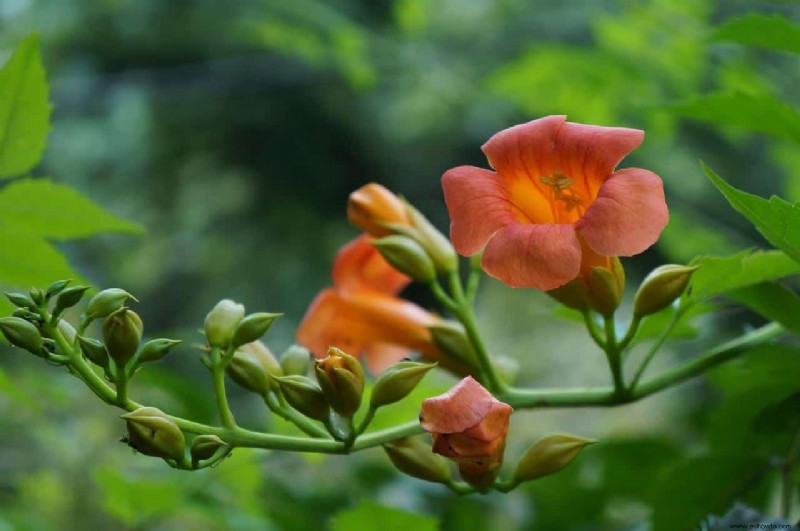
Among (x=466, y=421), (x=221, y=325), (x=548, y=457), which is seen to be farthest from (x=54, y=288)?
(x=548, y=457)

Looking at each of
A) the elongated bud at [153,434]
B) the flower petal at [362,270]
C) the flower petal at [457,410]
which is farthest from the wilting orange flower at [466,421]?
the flower petal at [362,270]

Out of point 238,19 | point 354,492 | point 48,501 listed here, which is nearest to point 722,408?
point 354,492

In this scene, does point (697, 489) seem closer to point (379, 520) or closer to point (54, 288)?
point (379, 520)

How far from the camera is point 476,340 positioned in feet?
3.39

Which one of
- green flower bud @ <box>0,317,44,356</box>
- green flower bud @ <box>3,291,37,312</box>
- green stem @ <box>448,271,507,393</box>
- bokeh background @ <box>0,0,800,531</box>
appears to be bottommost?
bokeh background @ <box>0,0,800,531</box>

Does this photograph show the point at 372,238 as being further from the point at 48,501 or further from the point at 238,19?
the point at 238,19

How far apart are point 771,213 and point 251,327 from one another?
1.52 ft

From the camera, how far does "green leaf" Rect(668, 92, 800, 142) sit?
1021 mm

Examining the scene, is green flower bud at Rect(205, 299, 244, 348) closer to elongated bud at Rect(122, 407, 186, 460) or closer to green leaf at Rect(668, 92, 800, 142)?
elongated bud at Rect(122, 407, 186, 460)

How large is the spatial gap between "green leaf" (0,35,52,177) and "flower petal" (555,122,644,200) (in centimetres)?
58

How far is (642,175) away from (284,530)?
0.94 m

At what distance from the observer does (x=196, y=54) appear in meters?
7.32

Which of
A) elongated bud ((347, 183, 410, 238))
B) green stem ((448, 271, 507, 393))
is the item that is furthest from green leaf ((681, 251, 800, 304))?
elongated bud ((347, 183, 410, 238))

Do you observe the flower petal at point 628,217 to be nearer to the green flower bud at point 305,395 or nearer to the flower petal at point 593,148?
the flower petal at point 593,148
